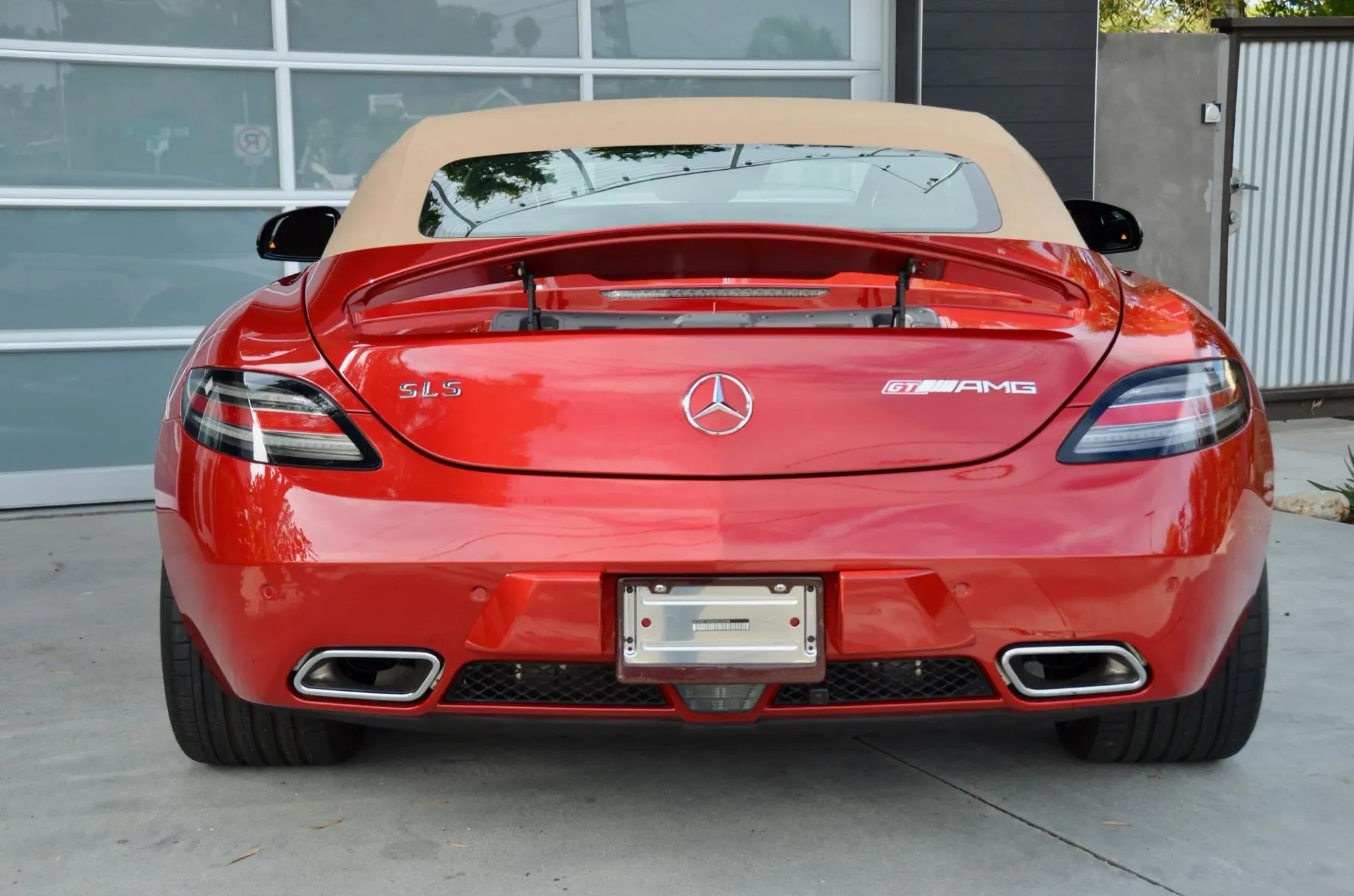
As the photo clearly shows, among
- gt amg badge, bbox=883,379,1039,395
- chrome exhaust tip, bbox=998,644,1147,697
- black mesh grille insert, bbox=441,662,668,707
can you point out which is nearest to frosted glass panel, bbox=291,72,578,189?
black mesh grille insert, bbox=441,662,668,707

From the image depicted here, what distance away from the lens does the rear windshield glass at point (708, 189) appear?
2.85 metres

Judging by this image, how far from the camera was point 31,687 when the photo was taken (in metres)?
3.53

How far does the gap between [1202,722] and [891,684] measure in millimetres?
803

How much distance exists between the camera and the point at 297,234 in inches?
135

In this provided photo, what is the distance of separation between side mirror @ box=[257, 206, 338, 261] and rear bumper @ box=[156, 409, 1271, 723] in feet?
4.21

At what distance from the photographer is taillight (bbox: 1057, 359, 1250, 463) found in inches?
85.9

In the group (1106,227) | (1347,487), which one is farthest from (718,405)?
(1347,487)

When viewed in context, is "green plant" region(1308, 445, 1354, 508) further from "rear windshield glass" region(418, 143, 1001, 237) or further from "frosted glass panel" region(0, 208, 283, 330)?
"frosted glass panel" region(0, 208, 283, 330)

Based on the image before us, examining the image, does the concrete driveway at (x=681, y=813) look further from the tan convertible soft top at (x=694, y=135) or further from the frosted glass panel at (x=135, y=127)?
the frosted glass panel at (x=135, y=127)

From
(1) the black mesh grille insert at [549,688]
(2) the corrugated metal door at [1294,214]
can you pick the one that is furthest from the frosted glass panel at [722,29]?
(1) the black mesh grille insert at [549,688]

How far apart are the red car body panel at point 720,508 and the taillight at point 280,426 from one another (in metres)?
0.02

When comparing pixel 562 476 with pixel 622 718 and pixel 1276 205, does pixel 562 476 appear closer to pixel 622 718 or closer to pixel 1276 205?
pixel 622 718

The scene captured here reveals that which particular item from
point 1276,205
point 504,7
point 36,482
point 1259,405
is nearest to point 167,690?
point 1259,405

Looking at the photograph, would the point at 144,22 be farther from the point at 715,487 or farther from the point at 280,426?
the point at 715,487
